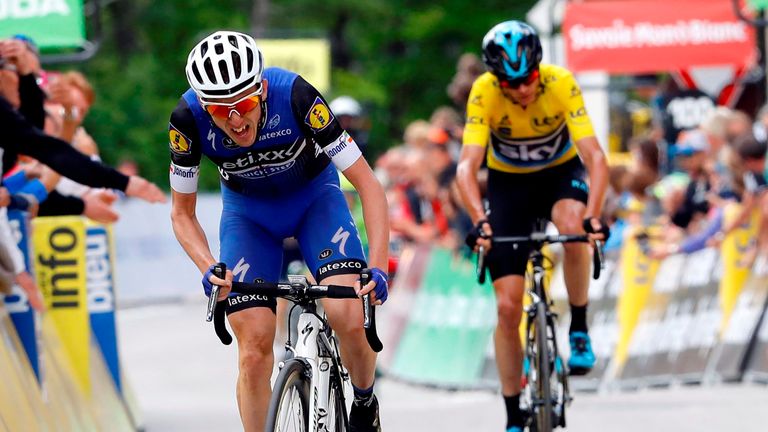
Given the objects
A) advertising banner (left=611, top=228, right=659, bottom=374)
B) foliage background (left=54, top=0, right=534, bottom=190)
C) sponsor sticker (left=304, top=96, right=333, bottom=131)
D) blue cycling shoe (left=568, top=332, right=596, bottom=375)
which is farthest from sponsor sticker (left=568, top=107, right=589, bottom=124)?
foliage background (left=54, top=0, right=534, bottom=190)

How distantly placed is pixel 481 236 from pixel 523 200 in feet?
2.22

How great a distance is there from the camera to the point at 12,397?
8461mm

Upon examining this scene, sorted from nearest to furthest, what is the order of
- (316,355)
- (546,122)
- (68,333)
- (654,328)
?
1. (316,355)
2. (546,122)
3. (68,333)
4. (654,328)

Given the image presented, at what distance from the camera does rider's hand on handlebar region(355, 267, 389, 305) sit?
6793 mm

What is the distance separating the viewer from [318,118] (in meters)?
7.32

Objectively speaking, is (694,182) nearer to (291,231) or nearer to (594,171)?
(594,171)

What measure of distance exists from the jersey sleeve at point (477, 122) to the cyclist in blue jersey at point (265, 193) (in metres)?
1.63

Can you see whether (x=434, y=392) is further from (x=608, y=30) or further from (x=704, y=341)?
(x=608, y=30)

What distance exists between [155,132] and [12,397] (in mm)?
30522

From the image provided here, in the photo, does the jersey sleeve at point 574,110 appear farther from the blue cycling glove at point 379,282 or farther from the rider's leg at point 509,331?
the blue cycling glove at point 379,282

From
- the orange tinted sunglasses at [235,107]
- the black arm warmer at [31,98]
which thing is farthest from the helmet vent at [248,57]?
the black arm warmer at [31,98]

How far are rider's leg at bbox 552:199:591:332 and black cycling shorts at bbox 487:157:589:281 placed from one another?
0.26ft

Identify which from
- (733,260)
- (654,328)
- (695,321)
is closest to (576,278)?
(733,260)

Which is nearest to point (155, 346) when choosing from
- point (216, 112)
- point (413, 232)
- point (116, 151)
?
point (413, 232)
